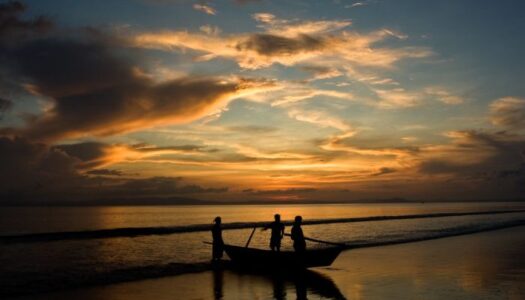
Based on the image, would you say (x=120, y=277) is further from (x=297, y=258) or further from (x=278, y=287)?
(x=297, y=258)

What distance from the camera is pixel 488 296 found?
44.3 ft

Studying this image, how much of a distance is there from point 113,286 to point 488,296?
42.4 feet

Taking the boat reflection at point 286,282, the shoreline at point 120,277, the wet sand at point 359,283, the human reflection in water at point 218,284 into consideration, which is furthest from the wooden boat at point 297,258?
the shoreline at point 120,277

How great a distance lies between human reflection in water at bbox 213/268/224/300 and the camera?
14.3 metres

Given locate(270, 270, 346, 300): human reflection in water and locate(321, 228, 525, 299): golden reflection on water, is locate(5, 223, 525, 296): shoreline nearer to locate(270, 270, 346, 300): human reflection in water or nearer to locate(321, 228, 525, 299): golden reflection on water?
locate(270, 270, 346, 300): human reflection in water

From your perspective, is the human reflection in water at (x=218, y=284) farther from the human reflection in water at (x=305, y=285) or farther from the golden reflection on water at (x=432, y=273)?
the golden reflection on water at (x=432, y=273)

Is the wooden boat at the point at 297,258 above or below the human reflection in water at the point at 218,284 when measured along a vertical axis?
above

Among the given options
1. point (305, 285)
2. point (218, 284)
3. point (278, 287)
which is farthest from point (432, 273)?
point (218, 284)

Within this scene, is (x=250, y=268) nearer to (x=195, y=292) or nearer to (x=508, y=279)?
(x=195, y=292)

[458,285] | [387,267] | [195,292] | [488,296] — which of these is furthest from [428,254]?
[195,292]

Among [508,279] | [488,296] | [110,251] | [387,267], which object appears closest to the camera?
[488,296]

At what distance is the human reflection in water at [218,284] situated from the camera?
14.3m

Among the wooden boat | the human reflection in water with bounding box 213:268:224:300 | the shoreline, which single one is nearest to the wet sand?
the human reflection in water with bounding box 213:268:224:300

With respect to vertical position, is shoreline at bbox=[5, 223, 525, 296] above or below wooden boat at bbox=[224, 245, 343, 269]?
below
